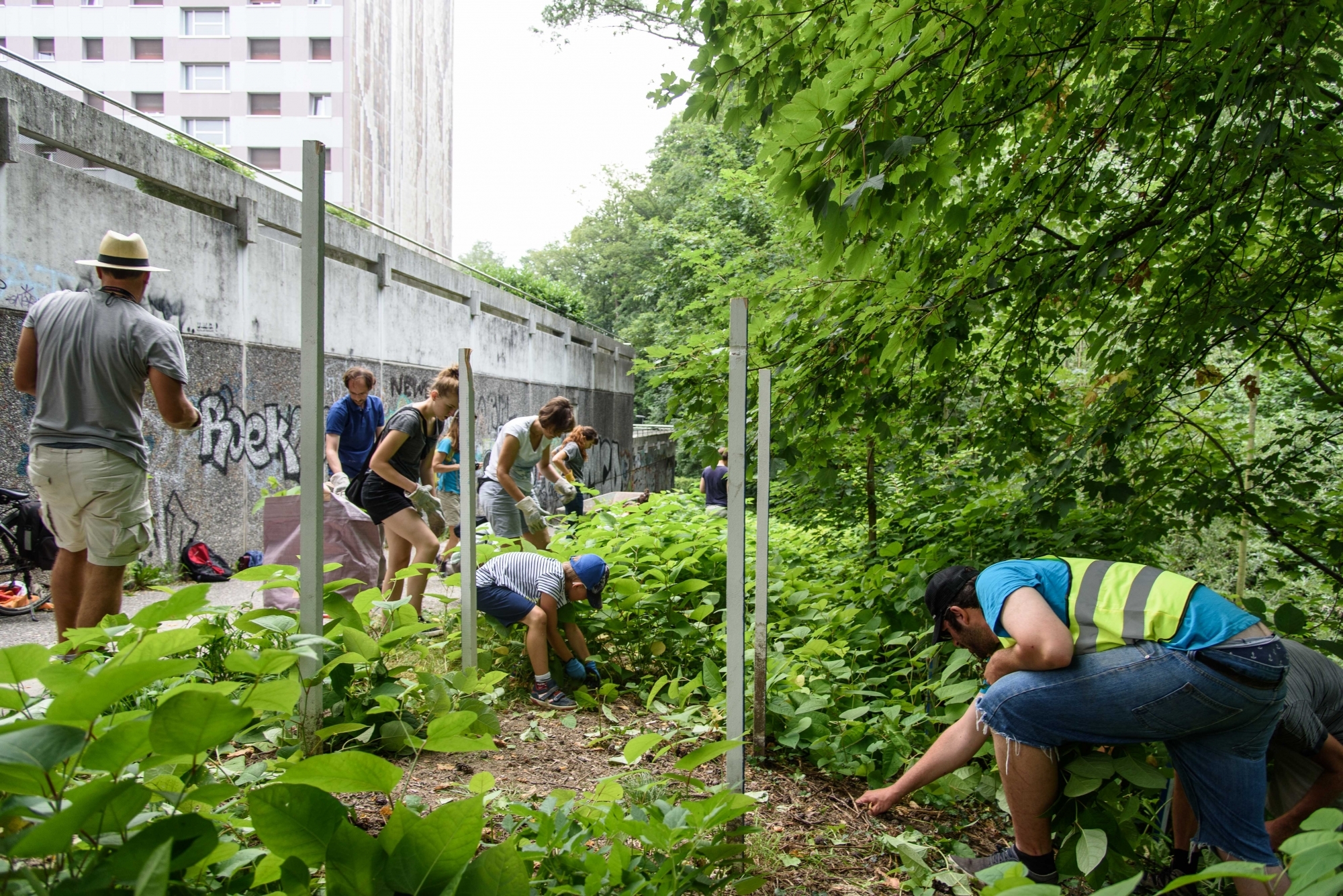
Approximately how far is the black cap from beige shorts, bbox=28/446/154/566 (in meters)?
3.03

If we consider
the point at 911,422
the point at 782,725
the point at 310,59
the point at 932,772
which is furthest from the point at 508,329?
the point at 310,59

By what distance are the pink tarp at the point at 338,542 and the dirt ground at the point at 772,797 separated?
134 cm

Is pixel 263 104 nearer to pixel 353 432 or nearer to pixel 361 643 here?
pixel 353 432

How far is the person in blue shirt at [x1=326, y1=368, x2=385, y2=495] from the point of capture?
218 inches

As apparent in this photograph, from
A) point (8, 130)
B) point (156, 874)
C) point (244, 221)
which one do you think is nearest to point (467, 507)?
point (156, 874)

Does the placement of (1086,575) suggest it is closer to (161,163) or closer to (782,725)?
(782,725)

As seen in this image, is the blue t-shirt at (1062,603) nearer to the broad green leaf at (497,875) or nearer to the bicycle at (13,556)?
the broad green leaf at (497,875)

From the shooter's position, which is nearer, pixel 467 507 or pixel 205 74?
pixel 467 507

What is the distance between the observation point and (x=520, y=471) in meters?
6.38

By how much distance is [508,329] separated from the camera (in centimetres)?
1584

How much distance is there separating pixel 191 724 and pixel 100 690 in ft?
0.41

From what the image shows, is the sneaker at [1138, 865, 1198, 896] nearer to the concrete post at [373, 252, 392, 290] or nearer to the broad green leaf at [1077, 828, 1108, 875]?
the broad green leaf at [1077, 828, 1108, 875]

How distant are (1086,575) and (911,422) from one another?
2578 millimetres

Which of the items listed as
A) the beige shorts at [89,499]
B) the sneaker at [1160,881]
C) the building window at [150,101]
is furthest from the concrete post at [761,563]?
the building window at [150,101]
